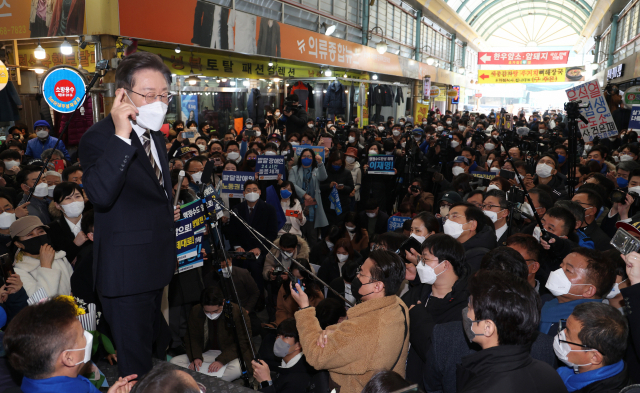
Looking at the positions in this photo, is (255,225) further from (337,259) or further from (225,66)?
(225,66)

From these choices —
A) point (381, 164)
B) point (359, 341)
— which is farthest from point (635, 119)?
point (359, 341)

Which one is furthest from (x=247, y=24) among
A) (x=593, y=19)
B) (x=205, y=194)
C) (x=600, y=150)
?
(x=593, y=19)

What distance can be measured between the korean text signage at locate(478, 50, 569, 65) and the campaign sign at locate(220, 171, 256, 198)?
36223 millimetres

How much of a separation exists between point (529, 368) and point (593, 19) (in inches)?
1164

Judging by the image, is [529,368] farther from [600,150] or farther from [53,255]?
[600,150]

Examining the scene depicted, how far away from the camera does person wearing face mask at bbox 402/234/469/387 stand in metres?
2.68

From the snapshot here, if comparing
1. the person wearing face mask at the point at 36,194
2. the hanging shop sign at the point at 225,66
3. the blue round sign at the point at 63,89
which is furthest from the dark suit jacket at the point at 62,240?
the hanging shop sign at the point at 225,66

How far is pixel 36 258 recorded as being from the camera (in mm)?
3533

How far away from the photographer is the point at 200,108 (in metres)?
12.0

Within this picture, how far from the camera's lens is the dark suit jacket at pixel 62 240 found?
3.99 metres

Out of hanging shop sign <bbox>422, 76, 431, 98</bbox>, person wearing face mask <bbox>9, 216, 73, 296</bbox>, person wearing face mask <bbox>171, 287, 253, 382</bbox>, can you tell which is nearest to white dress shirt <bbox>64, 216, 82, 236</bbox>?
person wearing face mask <bbox>9, 216, 73, 296</bbox>

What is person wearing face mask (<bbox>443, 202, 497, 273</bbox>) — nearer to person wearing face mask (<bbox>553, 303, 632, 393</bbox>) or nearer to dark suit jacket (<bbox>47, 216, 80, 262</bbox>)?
person wearing face mask (<bbox>553, 303, 632, 393</bbox>)

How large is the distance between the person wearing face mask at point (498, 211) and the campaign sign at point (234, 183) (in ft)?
10.2

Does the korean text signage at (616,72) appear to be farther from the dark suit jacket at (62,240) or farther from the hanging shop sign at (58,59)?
the dark suit jacket at (62,240)
